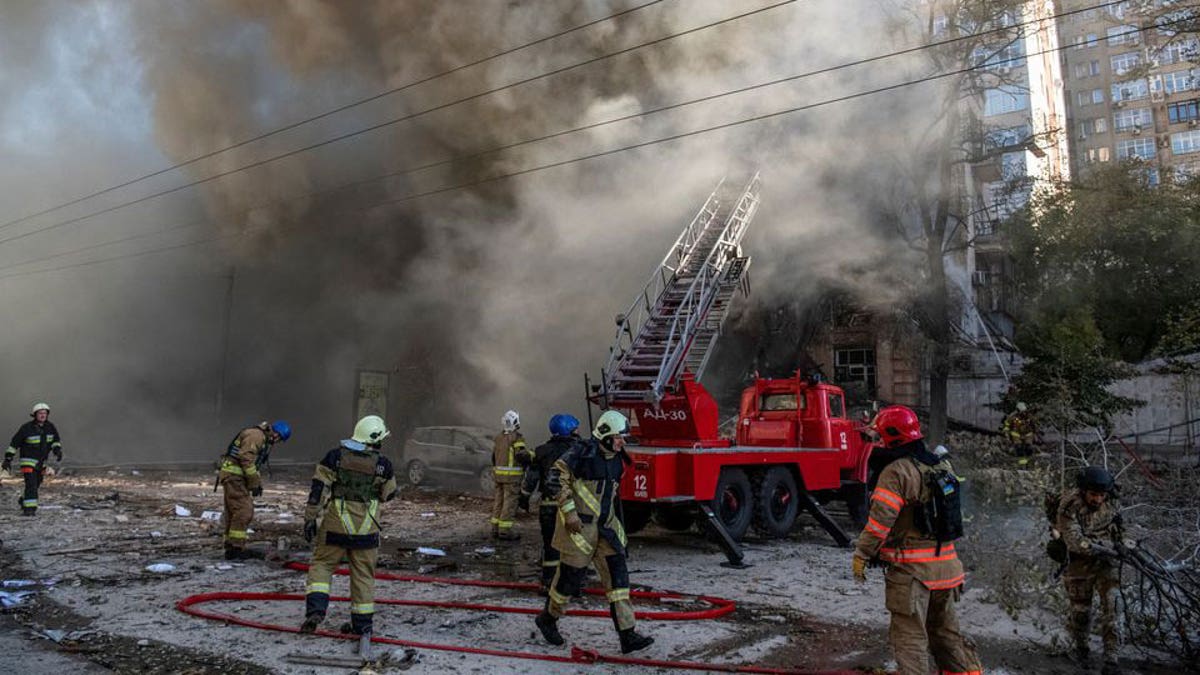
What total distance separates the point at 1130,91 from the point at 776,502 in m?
43.4

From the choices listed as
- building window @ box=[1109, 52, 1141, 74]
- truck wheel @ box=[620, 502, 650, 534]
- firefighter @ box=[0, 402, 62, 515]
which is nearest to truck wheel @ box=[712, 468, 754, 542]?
truck wheel @ box=[620, 502, 650, 534]

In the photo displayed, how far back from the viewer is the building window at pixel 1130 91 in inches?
1531

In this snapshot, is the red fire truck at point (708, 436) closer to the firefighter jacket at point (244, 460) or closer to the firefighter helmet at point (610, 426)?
the firefighter helmet at point (610, 426)

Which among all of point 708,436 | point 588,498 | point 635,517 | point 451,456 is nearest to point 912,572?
point 588,498

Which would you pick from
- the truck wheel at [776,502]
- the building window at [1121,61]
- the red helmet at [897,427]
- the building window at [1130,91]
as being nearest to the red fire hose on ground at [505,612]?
the red helmet at [897,427]

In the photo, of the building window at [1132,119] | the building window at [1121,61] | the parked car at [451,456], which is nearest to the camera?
the parked car at [451,456]

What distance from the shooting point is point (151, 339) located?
1978cm

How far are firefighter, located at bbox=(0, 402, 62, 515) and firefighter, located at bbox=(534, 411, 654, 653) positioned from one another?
26.6ft

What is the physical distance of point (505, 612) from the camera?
5.12 meters

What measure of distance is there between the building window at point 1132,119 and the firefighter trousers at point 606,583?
149 feet

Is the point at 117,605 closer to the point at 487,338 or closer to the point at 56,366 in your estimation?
the point at 487,338

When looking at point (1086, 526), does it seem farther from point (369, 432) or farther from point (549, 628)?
point (369, 432)

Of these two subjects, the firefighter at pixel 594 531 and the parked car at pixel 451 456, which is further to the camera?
the parked car at pixel 451 456

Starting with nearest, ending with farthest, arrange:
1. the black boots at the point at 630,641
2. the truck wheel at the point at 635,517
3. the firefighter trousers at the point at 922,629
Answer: the firefighter trousers at the point at 922,629
the black boots at the point at 630,641
the truck wheel at the point at 635,517
